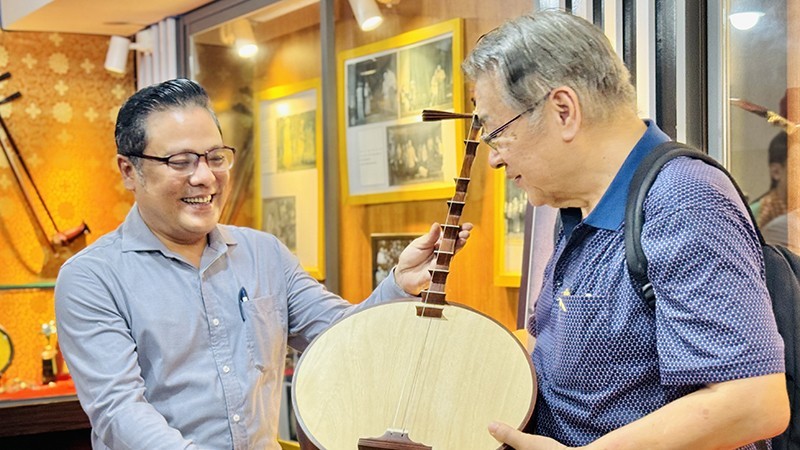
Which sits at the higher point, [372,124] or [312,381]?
[372,124]

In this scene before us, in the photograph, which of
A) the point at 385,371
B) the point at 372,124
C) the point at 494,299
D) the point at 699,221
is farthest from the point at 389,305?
the point at 372,124

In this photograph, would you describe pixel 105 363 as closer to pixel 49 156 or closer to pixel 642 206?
pixel 642 206

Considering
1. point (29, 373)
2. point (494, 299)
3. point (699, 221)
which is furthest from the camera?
point (29, 373)

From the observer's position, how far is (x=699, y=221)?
1.30 m

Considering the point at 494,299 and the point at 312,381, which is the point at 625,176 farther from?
the point at 494,299

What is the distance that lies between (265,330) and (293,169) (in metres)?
2.23

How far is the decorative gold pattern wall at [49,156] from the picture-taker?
5.38 m

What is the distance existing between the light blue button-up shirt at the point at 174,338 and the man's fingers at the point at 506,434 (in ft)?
2.14

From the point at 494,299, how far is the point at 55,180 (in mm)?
3196

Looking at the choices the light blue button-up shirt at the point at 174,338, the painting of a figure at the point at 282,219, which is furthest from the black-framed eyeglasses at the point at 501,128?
the painting of a figure at the point at 282,219

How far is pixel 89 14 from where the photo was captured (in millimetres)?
5043

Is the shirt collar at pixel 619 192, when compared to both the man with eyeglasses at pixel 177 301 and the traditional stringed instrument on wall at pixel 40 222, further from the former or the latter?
the traditional stringed instrument on wall at pixel 40 222

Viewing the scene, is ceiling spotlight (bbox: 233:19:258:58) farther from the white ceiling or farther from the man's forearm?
the man's forearm

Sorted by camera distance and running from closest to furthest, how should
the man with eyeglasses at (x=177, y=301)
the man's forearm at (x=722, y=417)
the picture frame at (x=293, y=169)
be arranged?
the man's forearm at (x=722, y=417) → the man with eyeglasses at (x=177, y=301) → the picture frame at (x=293, y=169)
